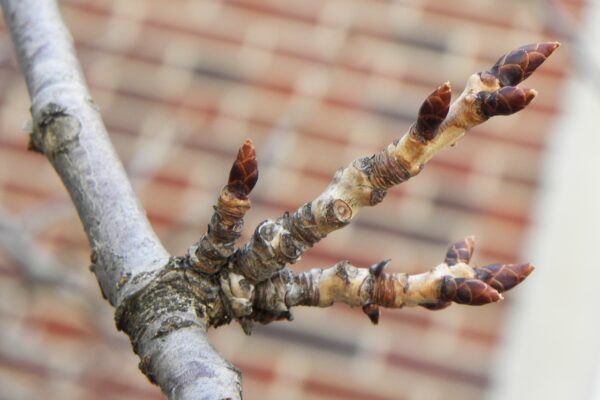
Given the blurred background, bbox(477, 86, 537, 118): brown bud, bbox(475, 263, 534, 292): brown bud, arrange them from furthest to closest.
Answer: the blurred background
bbox(475, 263, 534, 292): brown bud
bbox(477, 86, 537, 118): brown bud

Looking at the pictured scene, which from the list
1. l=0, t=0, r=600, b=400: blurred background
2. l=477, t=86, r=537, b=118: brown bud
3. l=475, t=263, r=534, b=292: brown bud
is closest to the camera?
l=477, t=86, r=537, b=118: brown bud

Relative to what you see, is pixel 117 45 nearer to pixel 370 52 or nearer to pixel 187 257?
pixel 370 52

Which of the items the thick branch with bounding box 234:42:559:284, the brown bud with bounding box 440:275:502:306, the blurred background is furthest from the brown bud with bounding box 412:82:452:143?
the blurred background

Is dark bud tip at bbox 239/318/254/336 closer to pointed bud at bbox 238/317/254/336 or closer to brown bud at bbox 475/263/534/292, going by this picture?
pointed bud at bbox 238/317/254/336

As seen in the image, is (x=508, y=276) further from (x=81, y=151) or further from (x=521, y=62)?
(x=81, y=151)

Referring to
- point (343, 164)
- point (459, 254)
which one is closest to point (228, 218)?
point (459, 254)

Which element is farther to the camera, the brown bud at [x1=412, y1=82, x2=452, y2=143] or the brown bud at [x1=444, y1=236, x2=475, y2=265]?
the brown bud at [x1=444, y1=236, x2=475, y2=265]

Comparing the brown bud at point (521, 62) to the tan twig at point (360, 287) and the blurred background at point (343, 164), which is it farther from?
the blurred background at point (343, 164)

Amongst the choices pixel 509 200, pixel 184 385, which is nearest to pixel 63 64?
pixel 184 385
